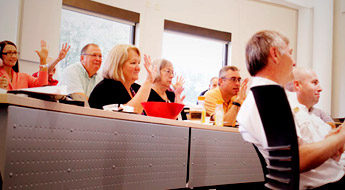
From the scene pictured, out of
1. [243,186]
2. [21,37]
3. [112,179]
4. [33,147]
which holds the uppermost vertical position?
[21,37]

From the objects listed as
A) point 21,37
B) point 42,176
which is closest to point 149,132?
point 42,176

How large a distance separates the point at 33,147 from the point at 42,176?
0.12 m

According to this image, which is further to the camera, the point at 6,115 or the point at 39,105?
the point at 39,105

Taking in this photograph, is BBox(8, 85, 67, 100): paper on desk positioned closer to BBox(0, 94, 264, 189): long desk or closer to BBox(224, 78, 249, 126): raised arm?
BBox(0, 94, 264, 189): long desk

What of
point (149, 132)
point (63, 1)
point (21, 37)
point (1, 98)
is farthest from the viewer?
point (63, 1)

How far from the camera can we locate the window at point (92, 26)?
4.41m

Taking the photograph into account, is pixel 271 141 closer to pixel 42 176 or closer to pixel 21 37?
pixel 42 176

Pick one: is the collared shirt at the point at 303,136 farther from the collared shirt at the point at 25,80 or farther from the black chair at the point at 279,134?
the collared shirt at the point at 25,80

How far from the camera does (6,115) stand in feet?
3.51

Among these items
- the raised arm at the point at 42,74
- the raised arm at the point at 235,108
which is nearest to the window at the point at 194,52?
the raised arm at the point at 235,108

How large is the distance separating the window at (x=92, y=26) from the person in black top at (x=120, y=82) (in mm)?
2332

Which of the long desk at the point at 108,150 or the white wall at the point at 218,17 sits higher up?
the white wall at the point at 218,17

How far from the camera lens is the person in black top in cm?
214

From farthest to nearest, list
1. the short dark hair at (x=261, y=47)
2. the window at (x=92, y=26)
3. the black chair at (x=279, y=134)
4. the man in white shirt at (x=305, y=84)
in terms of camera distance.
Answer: the window at (x=92, y=26) → the man in white shirt at (x=305, y=84) → the short dark hair at (x=261, y=47) → the black chair at (x=279, y=134)
